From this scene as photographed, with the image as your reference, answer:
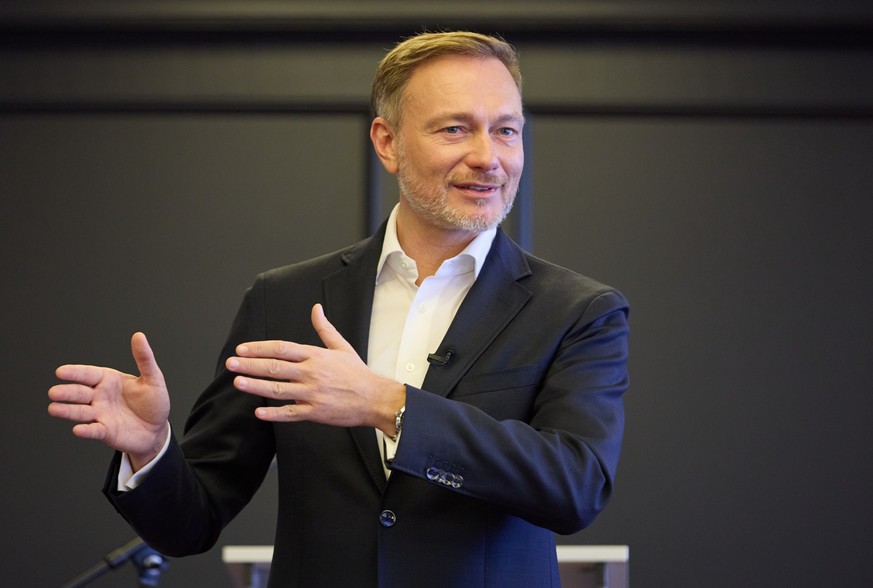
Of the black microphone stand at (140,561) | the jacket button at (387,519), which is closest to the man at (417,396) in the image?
the jacket button at (387,519)

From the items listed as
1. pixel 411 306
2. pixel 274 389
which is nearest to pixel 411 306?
pixel 411 306

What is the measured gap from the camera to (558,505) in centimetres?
152

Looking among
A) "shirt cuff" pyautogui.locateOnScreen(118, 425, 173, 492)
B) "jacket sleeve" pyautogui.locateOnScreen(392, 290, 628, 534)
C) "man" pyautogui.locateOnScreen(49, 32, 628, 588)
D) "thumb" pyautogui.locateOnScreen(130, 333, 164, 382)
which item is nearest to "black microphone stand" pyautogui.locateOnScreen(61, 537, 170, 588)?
"man" pyautogui.locateOnScreen(49, 32, 628, 588)

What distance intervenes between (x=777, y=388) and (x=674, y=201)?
707mm

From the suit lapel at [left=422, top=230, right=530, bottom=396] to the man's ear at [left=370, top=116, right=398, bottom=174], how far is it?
1.05 feet

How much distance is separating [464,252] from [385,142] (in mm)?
363

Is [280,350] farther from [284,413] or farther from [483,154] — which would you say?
[483,154]

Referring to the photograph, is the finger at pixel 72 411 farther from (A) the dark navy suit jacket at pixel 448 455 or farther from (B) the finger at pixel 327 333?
(B) the finger at pixel 327 333

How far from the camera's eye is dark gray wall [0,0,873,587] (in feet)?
12.2

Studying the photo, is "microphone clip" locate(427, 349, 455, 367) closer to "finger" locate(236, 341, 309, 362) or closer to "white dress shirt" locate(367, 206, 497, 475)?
"white dress shirt" locate(367, 206, 497, 475)

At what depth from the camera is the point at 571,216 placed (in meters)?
3.83

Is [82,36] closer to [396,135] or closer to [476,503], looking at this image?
[396,135]

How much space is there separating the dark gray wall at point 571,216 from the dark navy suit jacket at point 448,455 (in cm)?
193

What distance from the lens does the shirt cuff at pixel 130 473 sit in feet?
5.38
